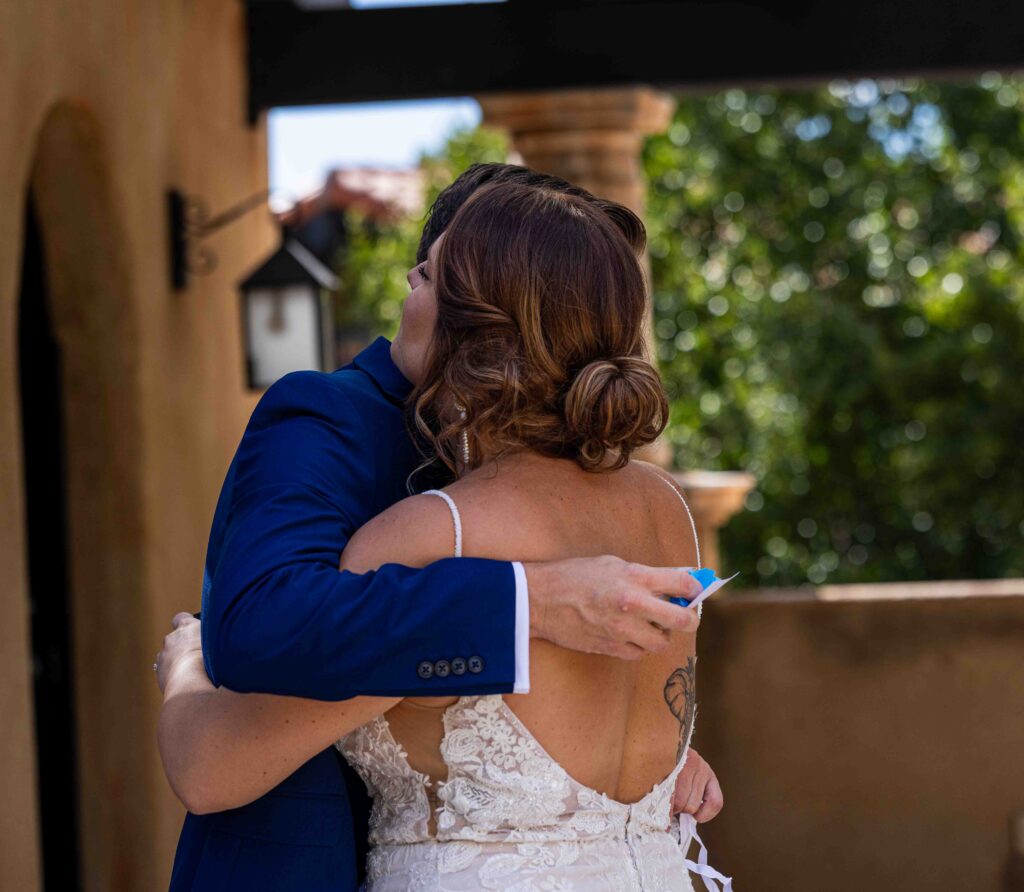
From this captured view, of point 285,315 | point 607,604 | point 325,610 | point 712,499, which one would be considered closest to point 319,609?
point 325,610

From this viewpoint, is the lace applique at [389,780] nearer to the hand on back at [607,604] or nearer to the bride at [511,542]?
the bride at [511,542]

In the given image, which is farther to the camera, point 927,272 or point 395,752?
point 927,272

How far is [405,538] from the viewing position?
1468mm

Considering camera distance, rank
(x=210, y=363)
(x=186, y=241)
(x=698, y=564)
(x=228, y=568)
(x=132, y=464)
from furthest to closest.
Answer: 1. (x=210, y=363)
2. (x=186, y=241)
3. (x=132, y=464)
4. (x=698, y=564)
5. (x=228, y=568)

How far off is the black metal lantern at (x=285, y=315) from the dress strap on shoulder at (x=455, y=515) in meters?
3.36

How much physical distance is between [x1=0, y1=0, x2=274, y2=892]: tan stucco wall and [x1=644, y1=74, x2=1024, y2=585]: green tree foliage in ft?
29.0

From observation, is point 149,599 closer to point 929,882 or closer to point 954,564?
point 929,882

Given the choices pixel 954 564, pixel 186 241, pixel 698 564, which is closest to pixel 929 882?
pixel 186 241

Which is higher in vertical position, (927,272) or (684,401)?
(927,272)

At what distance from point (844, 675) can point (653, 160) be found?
10.4 m

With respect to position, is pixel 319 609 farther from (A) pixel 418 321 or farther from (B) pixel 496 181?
(B) pixel 496 181

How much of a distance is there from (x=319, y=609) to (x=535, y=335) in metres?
0.37

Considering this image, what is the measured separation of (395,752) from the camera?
158 cm

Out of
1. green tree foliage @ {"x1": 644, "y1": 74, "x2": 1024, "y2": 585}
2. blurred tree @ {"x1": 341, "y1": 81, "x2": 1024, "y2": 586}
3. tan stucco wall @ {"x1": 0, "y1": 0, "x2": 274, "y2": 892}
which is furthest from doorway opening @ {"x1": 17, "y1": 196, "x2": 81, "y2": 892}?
green tree foliage @ {"x1": 644, "y1": 74, "x2": 1024, "y2": 585}
